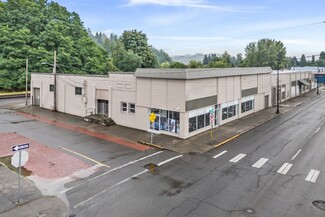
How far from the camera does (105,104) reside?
31.5 m

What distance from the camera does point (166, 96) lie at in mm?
25172

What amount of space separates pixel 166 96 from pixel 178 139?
13.4ft

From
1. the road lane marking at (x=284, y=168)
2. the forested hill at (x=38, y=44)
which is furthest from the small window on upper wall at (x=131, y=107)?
the forested hill at (x=38, y=44)

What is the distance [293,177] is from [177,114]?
11390 millimetres

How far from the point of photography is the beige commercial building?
24.7m

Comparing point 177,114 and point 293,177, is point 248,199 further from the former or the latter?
point 177,114

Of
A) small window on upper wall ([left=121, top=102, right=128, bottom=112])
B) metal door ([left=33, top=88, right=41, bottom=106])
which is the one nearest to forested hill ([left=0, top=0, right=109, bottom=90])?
metal door ([left=33, top=88, right=41, bottom=106])

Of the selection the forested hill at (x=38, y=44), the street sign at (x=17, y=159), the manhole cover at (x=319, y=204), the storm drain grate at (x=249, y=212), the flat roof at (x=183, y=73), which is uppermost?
the forested hill at (x=38, y=44)

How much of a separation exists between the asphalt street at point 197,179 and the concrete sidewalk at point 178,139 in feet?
3.96

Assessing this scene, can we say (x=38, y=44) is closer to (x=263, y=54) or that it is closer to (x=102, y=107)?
(x=102, y=107)

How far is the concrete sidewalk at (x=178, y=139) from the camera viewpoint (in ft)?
73.2

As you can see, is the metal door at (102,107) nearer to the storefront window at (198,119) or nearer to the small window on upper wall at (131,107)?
the small window on upper wall at (131,107)

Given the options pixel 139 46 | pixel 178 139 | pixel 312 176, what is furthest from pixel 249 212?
pixel 139 46

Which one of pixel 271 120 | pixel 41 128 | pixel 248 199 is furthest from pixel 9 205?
pixel 271 120
